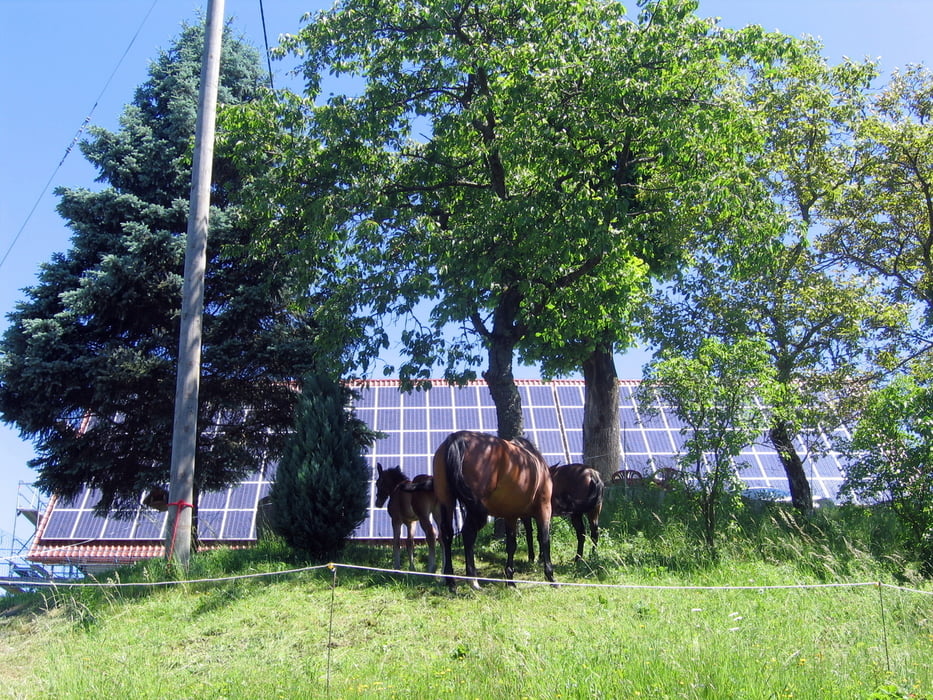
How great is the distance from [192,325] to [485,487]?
5263 mm

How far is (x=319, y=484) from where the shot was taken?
12.6m

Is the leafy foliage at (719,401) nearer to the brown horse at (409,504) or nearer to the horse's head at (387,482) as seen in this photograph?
the brown horse at (409,504)

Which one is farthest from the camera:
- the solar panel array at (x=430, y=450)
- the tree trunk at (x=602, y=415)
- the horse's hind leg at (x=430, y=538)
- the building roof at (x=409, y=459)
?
the solar panel array at (x=430, y=450)

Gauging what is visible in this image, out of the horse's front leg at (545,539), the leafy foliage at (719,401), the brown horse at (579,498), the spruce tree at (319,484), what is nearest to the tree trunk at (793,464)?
the leafy foliage at (719,401)

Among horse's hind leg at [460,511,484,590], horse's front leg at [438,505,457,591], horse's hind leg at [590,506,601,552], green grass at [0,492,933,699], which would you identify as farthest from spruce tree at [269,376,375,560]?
horse's hind leg at [590,506,601,552]

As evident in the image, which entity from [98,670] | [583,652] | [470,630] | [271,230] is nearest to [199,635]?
[98,670]

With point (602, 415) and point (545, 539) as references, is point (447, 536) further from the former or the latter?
point (602, 415)

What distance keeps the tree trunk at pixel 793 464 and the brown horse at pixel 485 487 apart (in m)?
5.14

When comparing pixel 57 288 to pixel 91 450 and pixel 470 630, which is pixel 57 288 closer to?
pixel 91 450

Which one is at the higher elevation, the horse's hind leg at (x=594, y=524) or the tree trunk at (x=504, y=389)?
the tree trunk at (x=504, y=389)

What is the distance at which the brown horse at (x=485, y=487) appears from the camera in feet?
36.2

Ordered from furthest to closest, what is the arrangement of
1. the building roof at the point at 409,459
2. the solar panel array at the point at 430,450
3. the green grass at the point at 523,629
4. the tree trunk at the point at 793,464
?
the solar panel array at the point at 430,450 < the building roof at the point at 409,459 < the tree trunk at the point at 793,464 < the green grass at the point at 523,629

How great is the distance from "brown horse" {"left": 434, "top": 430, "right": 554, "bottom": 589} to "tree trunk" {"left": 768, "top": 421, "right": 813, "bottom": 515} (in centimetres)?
514

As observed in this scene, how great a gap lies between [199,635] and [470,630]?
3.11 metres
